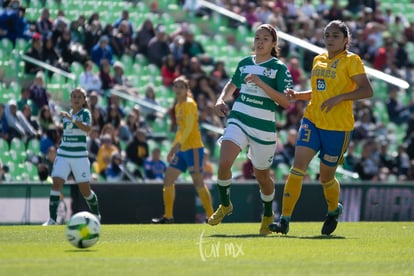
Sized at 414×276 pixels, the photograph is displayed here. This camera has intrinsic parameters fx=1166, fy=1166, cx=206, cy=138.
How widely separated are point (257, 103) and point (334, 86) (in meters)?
0.97

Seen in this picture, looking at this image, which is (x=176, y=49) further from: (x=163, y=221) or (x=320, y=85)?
(x=320, y=85)

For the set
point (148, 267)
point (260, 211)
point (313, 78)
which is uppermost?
point (313, 78)

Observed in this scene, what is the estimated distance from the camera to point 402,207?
21438mm

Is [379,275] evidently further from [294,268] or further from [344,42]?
[344,42]

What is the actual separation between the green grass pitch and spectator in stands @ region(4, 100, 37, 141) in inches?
312

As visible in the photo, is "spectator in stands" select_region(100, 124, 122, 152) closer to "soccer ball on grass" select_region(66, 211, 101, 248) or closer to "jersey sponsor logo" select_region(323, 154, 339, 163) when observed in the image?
"jersey sponsor logo" select_region(323, 154, 339, 163)

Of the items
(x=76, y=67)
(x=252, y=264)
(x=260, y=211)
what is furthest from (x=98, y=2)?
(x=252, y=264)

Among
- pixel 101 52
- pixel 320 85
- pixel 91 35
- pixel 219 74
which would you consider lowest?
pixel 219 74

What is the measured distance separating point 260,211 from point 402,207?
2.67 m

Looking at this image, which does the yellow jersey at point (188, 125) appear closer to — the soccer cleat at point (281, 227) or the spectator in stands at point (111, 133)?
the spectator in stands at point (111, 133)

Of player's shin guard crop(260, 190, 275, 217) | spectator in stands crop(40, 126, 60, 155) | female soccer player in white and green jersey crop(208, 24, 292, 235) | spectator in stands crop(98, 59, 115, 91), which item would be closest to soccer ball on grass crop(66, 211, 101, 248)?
female soccer player in white and green jersey crop(208, 24, 292, 235)

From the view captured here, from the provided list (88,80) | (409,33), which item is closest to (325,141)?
(88,80)

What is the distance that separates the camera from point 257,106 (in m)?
13.4

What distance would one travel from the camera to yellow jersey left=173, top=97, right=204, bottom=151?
18484 mm
